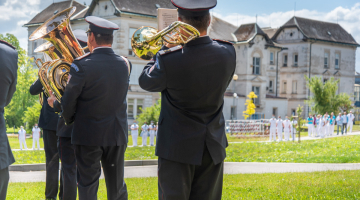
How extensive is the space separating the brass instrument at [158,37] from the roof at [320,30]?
57.8 meters

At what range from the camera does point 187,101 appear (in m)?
3.49

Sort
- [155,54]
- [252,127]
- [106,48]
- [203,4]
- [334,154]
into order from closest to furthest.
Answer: [203,4], [155,54], [106,48], [334,154], [252,127]

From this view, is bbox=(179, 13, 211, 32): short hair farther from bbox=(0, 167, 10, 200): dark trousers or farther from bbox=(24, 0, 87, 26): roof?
bbox=(24, 0, 87, 26): roof

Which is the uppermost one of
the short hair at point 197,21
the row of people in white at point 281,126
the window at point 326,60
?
the window at point 326,60

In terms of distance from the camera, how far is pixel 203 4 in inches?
135

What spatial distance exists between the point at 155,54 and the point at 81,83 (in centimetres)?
132

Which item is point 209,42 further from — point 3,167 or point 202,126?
point 3,167

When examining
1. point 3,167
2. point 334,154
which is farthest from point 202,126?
point 334,154

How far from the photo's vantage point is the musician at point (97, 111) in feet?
15.6

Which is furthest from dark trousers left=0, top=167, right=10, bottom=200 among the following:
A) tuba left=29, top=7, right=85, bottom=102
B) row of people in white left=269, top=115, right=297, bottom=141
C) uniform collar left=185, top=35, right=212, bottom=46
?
row of people in white left=269, top=115, right=297, bottom=141

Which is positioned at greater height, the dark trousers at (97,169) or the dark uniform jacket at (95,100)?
the dark uniform jacket at (95,100)

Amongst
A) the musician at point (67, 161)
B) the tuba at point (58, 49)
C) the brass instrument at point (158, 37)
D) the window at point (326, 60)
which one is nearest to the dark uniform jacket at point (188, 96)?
the brass instrument at point (158, 37)

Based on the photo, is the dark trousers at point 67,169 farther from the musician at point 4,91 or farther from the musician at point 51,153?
the musician at point 4,91

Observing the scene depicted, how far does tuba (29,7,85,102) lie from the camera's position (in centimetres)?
513
